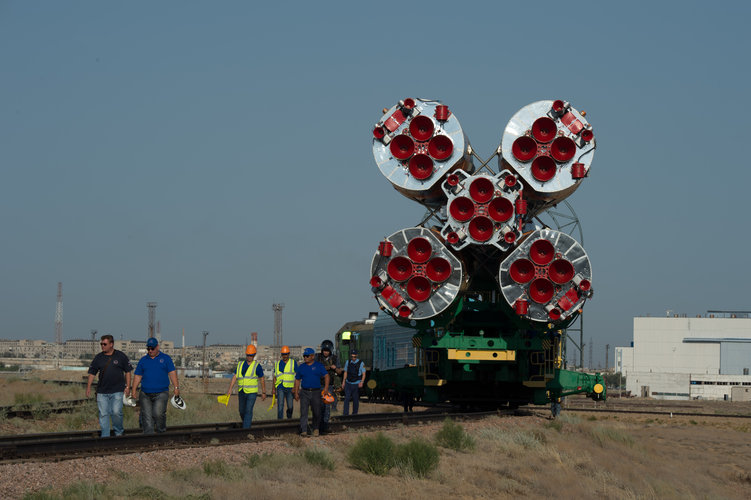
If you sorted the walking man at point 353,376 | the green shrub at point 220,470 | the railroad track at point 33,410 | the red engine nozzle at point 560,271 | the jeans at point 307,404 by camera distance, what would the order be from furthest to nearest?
the red engine nozzle at point 560,271 → the railroad track at point 33,410 → the walking man at point 353,376 → the jeans at point 307,404 → the green shrub at point 220,470

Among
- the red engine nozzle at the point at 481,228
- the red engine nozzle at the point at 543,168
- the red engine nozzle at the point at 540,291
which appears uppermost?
the red engine nozzle at the point at 543,168

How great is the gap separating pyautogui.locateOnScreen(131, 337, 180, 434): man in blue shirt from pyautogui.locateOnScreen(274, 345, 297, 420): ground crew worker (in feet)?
13.5

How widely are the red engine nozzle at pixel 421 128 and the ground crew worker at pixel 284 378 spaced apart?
25.9 feet

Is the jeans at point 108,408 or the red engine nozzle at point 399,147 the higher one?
the red engine nozzle at point 399,147

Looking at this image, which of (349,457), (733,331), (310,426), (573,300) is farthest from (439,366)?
(733,331)

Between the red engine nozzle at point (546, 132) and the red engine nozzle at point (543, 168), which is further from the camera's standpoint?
the red engine nozzle at point (546, 132)

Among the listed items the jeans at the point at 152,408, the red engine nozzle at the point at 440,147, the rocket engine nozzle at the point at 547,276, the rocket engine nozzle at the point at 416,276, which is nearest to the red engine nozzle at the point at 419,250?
the rocket engine nozzle at the point at 416,276

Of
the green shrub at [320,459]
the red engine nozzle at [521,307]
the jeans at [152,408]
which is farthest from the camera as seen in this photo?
the red engine nozzle at [521,307]

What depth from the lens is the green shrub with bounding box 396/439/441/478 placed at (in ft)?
44.9

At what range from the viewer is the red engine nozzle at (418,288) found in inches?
971

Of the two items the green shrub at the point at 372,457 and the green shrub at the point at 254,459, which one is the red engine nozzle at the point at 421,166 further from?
the green shrub at the point at 254,459

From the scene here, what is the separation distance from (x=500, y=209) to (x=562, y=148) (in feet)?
8.19

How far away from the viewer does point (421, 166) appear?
82.6ft

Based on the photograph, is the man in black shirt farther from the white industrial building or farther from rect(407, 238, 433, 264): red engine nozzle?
the white industrial building
